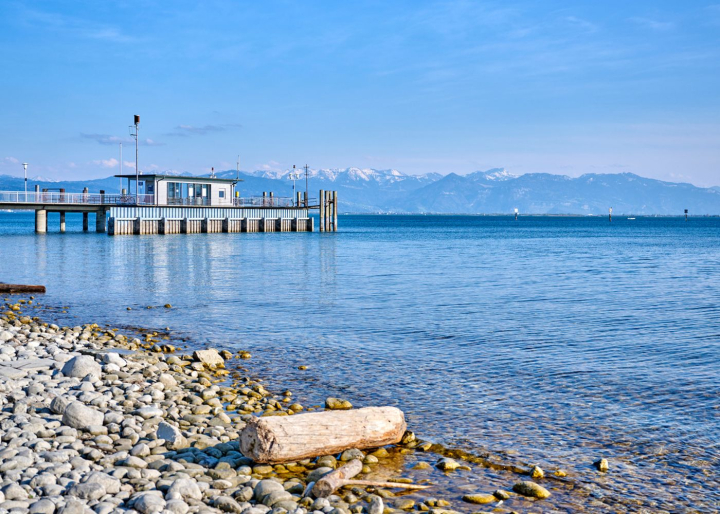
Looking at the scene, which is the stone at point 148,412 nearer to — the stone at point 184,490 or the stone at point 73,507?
the stone at point 184,490

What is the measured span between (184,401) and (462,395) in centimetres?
462

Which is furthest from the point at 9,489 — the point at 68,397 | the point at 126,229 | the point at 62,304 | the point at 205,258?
the point at 126,229

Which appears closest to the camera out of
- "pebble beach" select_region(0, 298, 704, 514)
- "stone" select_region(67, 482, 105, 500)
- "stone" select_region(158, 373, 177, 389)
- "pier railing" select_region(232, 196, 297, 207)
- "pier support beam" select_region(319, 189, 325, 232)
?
"stone" select_region(67, 482, 105, 500)

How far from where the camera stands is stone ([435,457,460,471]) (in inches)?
324

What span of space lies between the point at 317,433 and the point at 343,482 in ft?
3.25

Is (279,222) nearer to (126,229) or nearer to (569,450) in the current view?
(126,229)

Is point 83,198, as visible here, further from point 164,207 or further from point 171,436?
point 171,436

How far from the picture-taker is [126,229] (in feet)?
223

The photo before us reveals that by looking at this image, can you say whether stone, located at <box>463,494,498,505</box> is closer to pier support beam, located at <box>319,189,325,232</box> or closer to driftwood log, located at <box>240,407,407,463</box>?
driftwood log, located at <box>240,407,407,463</box>

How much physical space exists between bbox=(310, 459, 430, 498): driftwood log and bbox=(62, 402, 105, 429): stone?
11.0ft

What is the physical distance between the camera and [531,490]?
296 inches

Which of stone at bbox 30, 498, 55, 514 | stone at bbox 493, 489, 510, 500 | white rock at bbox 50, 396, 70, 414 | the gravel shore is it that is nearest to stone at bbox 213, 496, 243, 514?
the gravel shore

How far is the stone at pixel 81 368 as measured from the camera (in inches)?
448

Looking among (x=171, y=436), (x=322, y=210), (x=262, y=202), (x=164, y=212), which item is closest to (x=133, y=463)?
(x=171, y=436)
